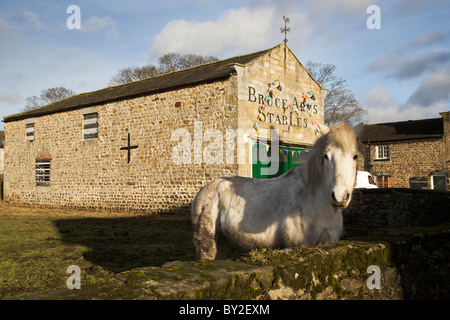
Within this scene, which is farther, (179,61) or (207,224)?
(179,61)

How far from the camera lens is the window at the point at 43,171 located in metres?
21.3

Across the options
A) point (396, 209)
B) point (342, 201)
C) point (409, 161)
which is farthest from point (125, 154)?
point (409, 161)

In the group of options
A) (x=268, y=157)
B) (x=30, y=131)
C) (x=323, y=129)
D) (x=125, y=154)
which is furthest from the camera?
(x=30, y=131)

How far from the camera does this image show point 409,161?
3281cm

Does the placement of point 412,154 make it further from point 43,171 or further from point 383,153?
point 43,171

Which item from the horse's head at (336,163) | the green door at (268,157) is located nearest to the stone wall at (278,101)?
the green door at (268,157)

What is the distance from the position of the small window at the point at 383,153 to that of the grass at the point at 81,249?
2724cm

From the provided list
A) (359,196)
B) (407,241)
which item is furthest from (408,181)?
(407,241)

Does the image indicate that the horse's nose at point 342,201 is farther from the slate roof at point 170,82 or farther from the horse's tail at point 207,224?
the slate roof at point 170,82

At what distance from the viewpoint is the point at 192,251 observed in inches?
313

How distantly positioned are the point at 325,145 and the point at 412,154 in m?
32.8
